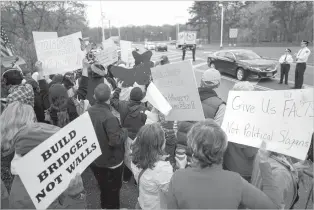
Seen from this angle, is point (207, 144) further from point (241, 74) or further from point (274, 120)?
point (241, 74)

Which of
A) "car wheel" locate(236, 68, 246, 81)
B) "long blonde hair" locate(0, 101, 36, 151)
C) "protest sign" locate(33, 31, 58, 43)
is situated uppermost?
"protest sign" locate(33, 31, 58, 43)

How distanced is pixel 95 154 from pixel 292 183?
1.51m

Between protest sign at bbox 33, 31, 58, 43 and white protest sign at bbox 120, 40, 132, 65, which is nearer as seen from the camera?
protest sign at bbox 33, 31, 58, 43

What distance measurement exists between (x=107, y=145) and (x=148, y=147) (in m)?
0.78

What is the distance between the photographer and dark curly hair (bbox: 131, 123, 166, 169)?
2.00m

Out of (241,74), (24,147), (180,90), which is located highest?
(180,90)

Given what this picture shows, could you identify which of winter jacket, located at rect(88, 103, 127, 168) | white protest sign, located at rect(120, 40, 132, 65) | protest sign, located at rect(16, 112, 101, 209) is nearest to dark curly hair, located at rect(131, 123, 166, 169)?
protest sign, located at rect(16, 112, 101, 209)

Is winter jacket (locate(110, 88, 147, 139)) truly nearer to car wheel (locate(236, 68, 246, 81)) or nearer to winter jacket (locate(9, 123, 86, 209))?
winter jacket (locate(9, 123, 86, 209))

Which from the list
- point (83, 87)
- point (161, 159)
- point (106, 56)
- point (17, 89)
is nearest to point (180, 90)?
point (161, 159)

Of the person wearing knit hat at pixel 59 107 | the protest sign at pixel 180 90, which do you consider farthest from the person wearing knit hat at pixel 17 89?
the protest sign at pixel 180 90

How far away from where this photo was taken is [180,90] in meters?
2.72

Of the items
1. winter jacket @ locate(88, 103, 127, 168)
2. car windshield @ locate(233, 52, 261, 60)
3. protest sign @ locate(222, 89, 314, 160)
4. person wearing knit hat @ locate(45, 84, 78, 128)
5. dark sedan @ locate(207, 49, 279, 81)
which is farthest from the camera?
car windshield @ locate(233, 52, 261, 60)

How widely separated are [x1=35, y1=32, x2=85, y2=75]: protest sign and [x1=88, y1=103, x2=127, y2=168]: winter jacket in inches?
101

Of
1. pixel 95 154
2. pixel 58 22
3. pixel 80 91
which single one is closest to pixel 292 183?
pixel 95 154
